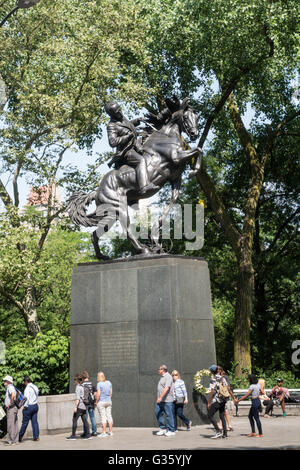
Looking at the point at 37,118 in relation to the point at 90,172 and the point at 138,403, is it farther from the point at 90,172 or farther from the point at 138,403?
the point at 138,403

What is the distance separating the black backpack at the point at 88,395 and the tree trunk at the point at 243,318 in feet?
43.1

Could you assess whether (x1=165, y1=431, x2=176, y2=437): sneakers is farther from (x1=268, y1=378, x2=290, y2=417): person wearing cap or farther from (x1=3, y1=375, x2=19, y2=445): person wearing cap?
(x1=268, y1=378, x2=290, y2=417): person wearing cap

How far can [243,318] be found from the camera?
27172 mm

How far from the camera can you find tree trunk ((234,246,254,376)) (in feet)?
87.5

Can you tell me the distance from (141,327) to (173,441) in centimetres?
405

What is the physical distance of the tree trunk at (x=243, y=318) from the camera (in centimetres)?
2666

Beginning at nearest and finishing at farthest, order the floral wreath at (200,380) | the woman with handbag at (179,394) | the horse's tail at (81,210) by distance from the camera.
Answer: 1. the woman with handbag at (179,394)
2. the floral wreath at (200,380)
3. the horse's tail at (81,210)

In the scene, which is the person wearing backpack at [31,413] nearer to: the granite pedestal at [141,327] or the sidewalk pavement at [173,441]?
the sidewalk pavement at [173,441]

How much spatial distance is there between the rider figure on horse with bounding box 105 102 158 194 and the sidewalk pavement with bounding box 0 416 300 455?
6747mm

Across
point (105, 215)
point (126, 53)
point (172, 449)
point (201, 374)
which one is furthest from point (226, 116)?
point (172, 449)

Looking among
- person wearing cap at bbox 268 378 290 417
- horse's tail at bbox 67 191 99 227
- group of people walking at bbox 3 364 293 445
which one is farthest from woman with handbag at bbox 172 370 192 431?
person wearing cap at bbox 268 378 290 417

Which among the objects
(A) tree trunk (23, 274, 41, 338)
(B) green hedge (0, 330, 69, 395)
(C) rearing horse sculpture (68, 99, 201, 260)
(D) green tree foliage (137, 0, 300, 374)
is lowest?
(B) green hedge (0, 330, 69, 395)

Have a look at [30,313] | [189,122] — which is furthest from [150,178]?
[30,313]

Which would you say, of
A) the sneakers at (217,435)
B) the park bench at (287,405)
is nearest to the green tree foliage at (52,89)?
the park bench at (287,405)
